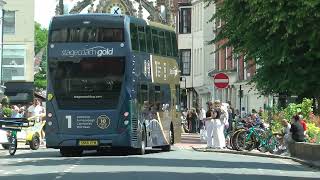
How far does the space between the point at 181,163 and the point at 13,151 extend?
841 cm

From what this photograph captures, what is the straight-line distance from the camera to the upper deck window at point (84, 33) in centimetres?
3142

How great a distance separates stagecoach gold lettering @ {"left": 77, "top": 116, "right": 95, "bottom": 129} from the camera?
31.0 m

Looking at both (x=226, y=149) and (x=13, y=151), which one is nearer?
(x=13, y=151)

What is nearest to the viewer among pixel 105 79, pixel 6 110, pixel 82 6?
pixel 105 79

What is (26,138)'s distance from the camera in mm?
37562

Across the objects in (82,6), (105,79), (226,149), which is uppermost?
(82,6)

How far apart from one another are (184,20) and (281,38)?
247 ft

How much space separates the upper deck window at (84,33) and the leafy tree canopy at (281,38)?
755 cm

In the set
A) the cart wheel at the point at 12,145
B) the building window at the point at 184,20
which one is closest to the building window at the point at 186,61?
the building window at the point at 184,20

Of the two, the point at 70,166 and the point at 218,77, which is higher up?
the point at 218,77

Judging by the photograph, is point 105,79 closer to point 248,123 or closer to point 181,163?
point 181,163

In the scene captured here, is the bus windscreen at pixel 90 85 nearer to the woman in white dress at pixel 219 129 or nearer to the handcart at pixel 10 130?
the handcart at pixel 10 130

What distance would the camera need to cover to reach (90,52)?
31219mm

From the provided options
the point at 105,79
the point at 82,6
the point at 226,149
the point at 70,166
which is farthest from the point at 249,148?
the point at 82,6
